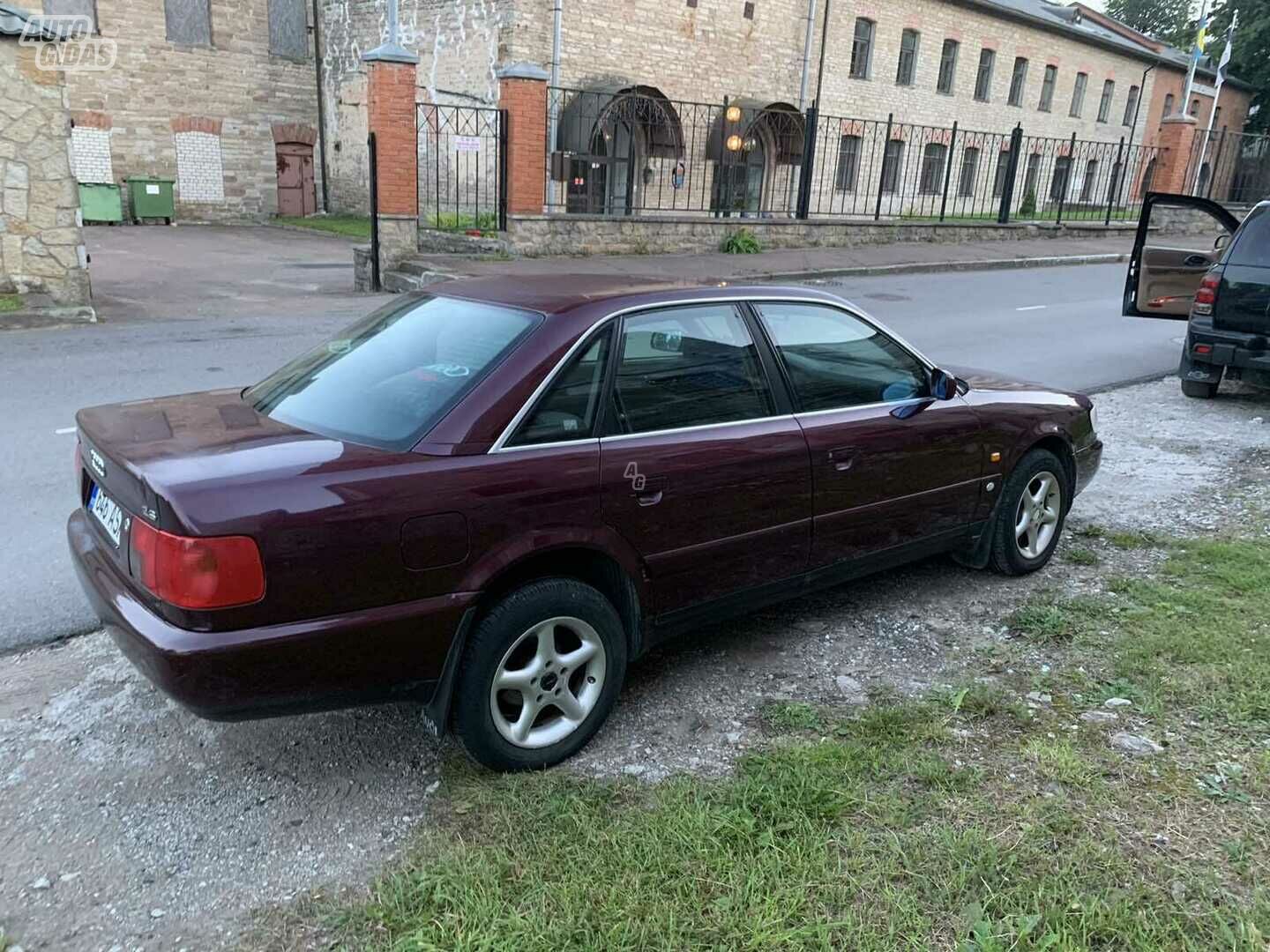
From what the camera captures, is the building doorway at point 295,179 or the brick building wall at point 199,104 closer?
the brick building wall at point 199,104

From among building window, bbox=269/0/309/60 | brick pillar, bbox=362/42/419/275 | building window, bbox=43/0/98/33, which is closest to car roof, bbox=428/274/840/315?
brick pillar, bbox=362/42/419/275

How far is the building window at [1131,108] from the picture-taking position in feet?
144

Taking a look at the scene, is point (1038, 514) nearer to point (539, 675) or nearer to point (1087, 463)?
point (1087, 463)

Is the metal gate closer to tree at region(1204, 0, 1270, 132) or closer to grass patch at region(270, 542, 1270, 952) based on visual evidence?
grass patch at region(270, 542, 1270, 952)

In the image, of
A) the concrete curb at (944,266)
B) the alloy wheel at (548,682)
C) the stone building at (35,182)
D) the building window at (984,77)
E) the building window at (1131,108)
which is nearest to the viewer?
the alloy wheel at (548,682)

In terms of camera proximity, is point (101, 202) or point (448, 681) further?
point (101, 202)

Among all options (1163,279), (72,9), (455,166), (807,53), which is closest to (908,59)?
(807,53)

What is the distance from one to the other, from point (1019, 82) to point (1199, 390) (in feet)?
108

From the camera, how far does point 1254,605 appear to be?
4547mm

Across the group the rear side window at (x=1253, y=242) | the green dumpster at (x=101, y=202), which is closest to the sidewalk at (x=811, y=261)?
the rear side window at (x=1253, y=242)

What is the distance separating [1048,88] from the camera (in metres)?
39.0

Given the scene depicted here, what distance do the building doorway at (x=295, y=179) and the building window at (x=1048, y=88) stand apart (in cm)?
2820

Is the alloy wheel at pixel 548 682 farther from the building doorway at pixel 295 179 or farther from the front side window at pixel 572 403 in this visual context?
the building doorway at pixel 295 179

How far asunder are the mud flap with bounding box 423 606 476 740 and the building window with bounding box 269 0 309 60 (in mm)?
30422
